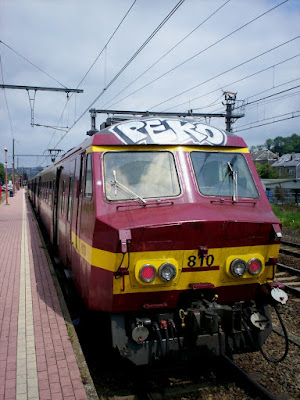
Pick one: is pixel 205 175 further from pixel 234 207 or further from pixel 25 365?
pixel 25 365

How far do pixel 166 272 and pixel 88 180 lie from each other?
75.0 inches

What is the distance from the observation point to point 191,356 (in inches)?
197

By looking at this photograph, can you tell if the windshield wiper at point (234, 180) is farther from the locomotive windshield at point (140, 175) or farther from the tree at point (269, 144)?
the tree at point (269, 144)

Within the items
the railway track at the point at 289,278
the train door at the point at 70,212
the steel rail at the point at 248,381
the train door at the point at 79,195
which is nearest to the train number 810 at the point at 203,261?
the steel rail at the point at 248,381

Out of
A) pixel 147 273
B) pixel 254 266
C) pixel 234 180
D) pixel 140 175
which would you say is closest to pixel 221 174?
pixel 234 180

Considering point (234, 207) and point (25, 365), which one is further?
point (234, 207)

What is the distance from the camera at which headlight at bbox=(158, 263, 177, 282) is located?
4.68m

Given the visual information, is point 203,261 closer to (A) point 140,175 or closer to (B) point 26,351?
(A) point 140,175

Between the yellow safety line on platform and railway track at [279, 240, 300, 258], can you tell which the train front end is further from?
railway track at [279, 240, 300, 258]

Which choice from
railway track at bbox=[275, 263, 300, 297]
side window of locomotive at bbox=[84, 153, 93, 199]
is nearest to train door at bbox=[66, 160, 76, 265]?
side window of locomotive at bbox=[84, 153, 93, 199]

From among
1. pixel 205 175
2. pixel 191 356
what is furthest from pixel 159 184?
pixel 191 356

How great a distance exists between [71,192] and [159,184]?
271 cm

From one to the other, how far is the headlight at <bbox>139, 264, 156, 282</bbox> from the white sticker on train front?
1791 mm

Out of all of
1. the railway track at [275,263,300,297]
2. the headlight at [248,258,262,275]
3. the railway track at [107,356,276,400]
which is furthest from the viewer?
the railway track at [275,263,300,297]
